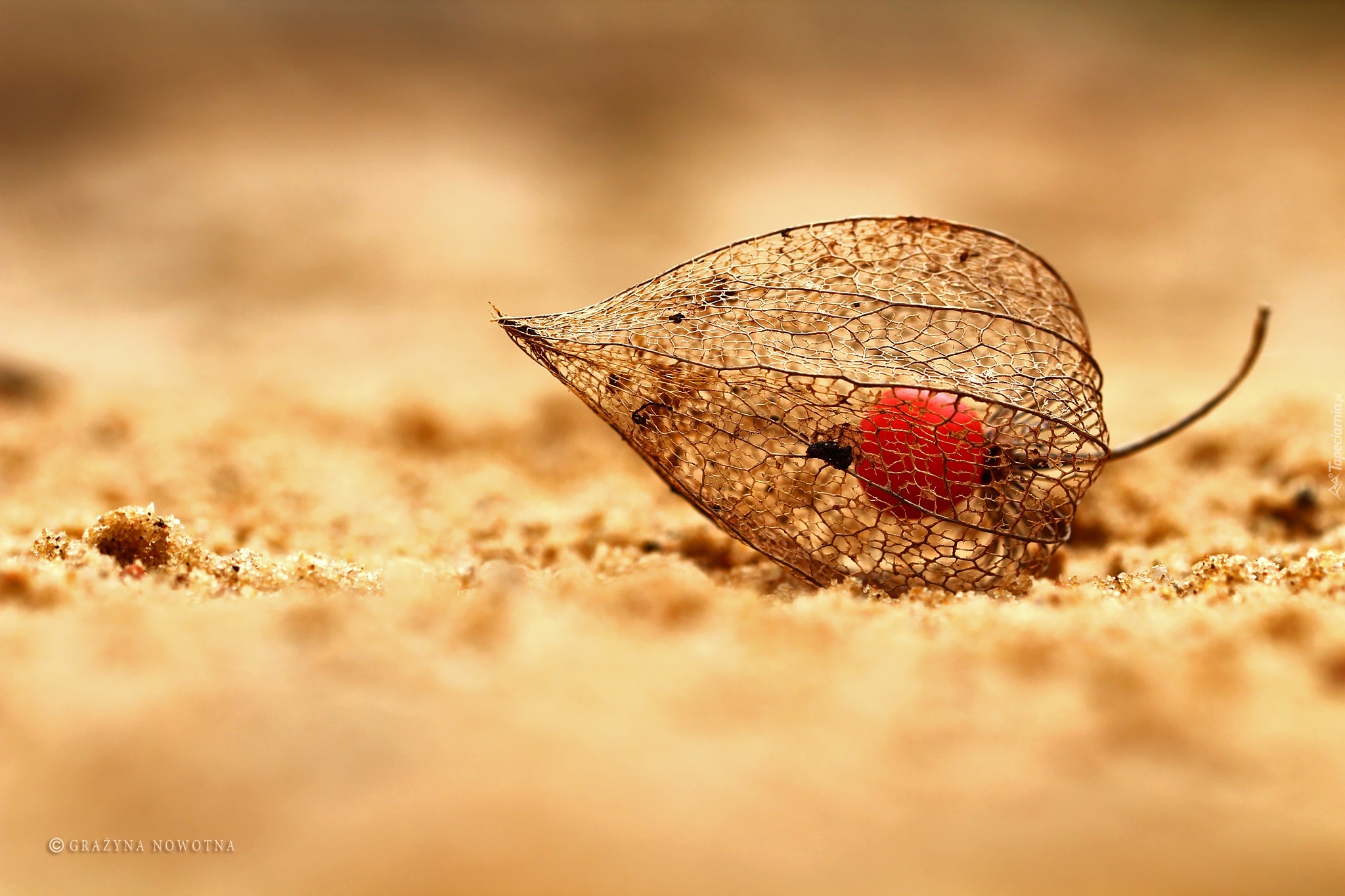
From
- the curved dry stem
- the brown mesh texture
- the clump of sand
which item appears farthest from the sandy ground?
the curved dry stem

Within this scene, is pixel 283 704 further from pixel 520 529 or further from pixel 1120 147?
pixel 1120 147

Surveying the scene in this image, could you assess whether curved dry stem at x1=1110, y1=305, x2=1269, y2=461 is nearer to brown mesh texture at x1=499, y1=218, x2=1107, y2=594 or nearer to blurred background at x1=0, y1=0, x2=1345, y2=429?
brown mesh texture at x1=499, y1=218, x2=1107, y2=594

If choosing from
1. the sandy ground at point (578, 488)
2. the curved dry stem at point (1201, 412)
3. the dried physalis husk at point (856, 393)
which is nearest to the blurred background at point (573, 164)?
the sandy ground at point (578, 488)

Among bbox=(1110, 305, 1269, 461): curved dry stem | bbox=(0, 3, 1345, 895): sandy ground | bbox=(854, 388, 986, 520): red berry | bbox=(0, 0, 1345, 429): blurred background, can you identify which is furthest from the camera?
bbox=(0, 0, 1345, 429): blurred background

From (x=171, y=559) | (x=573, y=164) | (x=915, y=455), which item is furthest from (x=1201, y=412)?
(x=573, y=164)

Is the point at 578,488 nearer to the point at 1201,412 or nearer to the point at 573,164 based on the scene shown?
the point at 1201,412

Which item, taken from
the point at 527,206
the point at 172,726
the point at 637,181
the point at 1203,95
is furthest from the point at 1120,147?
the point at 172,726

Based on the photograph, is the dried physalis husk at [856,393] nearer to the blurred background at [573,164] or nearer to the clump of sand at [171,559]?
the clump of sand at [171,559]
